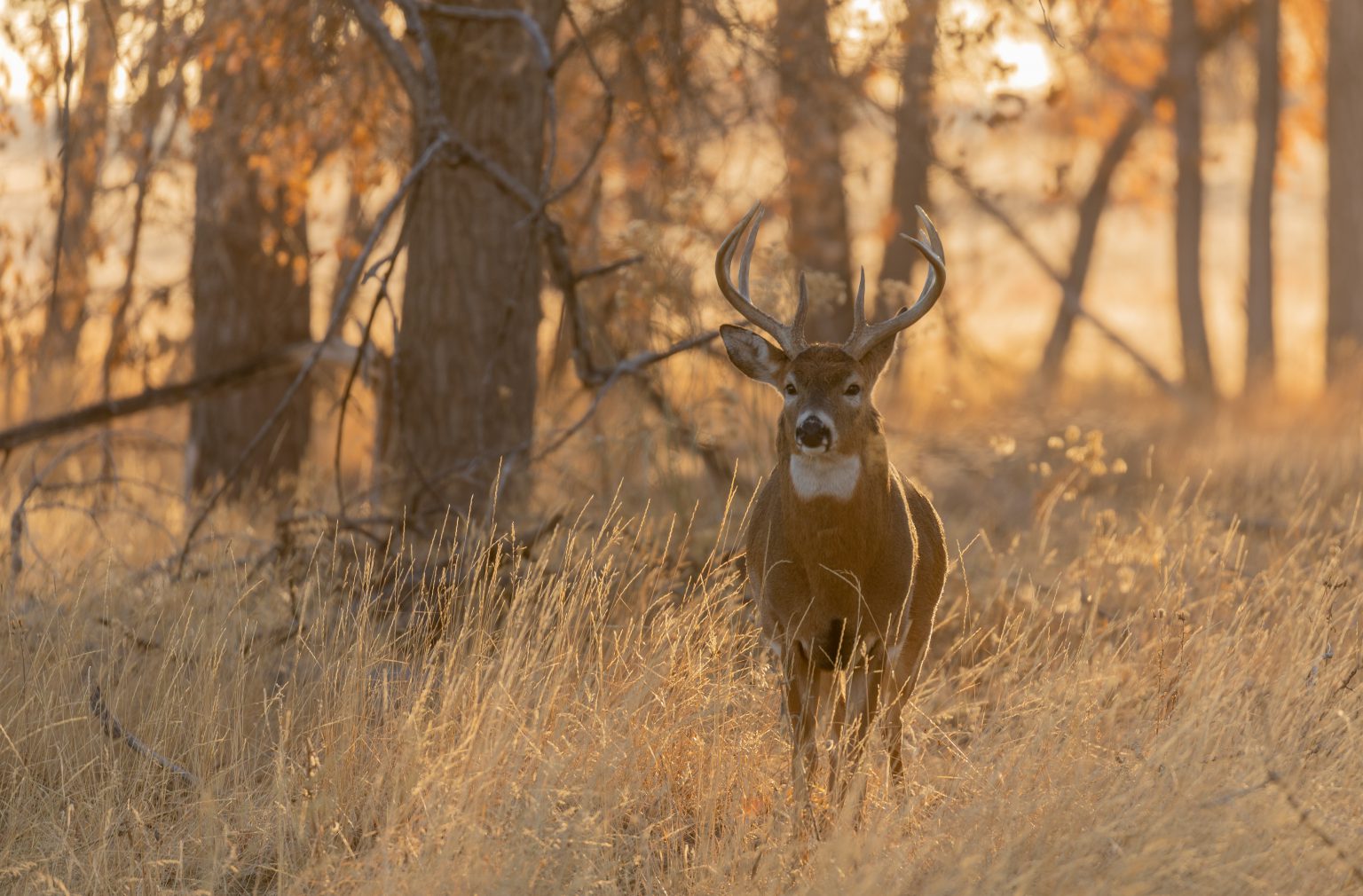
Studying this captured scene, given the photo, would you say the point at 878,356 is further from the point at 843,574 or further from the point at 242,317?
the point at 242,317

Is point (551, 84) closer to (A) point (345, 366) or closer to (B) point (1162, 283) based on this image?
(A) point (345, 366)

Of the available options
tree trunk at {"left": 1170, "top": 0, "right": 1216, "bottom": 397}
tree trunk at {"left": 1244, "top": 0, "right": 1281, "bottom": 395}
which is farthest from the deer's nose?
tree trunk at {"left": 1170, "top": 0, "right": 1216, "bottom": 397}

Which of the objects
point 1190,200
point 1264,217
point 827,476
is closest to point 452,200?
point 827,476

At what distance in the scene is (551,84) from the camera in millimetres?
7340

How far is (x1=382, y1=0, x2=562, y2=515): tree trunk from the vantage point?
27.7 feet

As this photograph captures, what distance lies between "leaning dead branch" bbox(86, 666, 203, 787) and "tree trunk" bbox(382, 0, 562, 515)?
320cm

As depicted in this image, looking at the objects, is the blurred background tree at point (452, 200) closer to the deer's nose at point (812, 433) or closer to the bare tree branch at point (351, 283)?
the bare tree branch at point (351, 283)

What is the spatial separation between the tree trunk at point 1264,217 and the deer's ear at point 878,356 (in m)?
10.8

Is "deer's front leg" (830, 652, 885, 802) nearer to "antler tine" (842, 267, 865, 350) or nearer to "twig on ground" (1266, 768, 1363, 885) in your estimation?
"antler tine" (842, 267, 865, 350)

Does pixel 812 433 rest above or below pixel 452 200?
below

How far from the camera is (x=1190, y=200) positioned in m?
17.4

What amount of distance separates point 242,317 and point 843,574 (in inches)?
250

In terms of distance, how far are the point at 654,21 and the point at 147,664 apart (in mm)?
5030

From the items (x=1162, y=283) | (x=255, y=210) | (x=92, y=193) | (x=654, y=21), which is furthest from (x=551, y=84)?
(x=1162, y=283)
